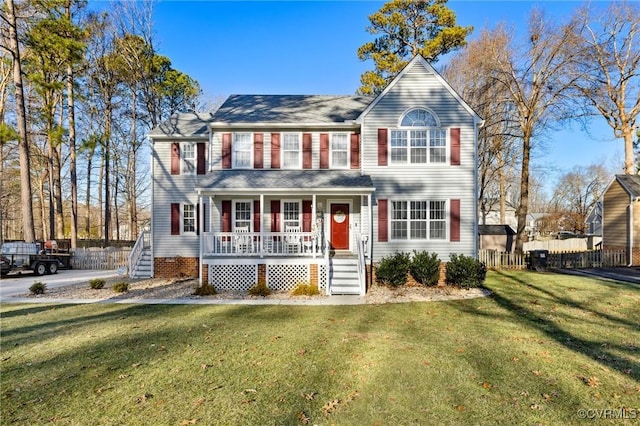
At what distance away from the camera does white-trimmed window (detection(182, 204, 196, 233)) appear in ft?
49.1

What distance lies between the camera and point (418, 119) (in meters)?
13.1

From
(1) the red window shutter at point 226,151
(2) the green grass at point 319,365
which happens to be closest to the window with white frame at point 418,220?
(2) the green grass at point 319,365

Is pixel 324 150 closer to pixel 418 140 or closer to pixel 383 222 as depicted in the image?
pixel 418 140

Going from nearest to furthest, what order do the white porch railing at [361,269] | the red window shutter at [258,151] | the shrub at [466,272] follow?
the white porch railing at [361,269] → the shrub at [466,272] → the red window shutter at [258,151]

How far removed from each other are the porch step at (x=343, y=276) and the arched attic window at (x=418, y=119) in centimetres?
607

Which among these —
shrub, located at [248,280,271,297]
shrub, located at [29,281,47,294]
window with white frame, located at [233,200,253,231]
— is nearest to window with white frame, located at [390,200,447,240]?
shrub, located at [248,280,271,297]

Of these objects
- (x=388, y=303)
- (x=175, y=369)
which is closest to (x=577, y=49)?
(x=388, y=303)

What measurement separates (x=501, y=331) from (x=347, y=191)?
22.1 feet

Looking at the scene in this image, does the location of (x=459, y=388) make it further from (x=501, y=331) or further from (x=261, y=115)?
(x=261, y=115)

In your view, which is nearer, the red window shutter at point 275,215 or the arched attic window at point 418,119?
the arched attic window at point 418,119

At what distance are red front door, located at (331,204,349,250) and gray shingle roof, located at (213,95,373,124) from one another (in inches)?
150

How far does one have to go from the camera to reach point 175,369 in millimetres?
5086

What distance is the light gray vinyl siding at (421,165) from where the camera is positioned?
1298 cm

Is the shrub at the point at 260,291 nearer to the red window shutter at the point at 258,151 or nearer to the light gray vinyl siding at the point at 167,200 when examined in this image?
the light gray vinyl siding at the point at 167,200
